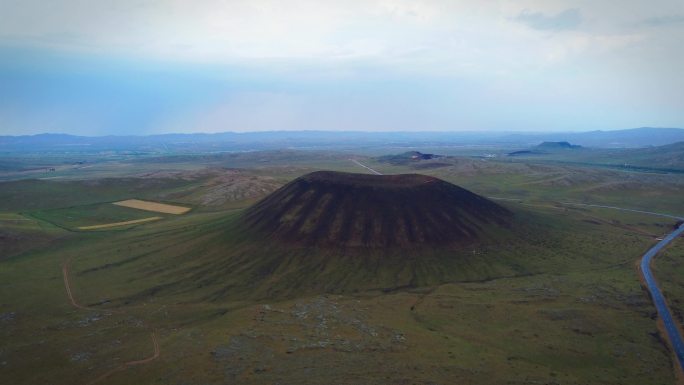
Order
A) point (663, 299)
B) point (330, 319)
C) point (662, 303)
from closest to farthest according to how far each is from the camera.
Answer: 1. point (330, 319)
2. point (662, 303)
3. point (663, 299)

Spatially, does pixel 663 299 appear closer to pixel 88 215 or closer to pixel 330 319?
pixel 330 319

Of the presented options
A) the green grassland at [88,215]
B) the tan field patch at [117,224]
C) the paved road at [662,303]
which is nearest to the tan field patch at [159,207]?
the green grassland at [88,215]

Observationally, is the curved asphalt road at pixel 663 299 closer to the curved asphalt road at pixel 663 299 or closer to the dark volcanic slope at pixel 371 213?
the curved asphalt road at pixel 663 299

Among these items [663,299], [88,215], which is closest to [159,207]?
[88,215]

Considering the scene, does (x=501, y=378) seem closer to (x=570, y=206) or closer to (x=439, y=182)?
(x=439, y=182)

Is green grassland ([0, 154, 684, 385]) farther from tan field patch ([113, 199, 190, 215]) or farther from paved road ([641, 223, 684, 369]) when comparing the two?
tan field patch ([113, 199, 190, 215])

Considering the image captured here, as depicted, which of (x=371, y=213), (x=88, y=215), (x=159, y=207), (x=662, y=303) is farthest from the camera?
(x=159, y=207)

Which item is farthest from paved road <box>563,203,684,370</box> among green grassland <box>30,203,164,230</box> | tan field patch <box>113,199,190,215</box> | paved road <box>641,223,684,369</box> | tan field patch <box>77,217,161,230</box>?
green grassland <box>30,203,164,230</box>
